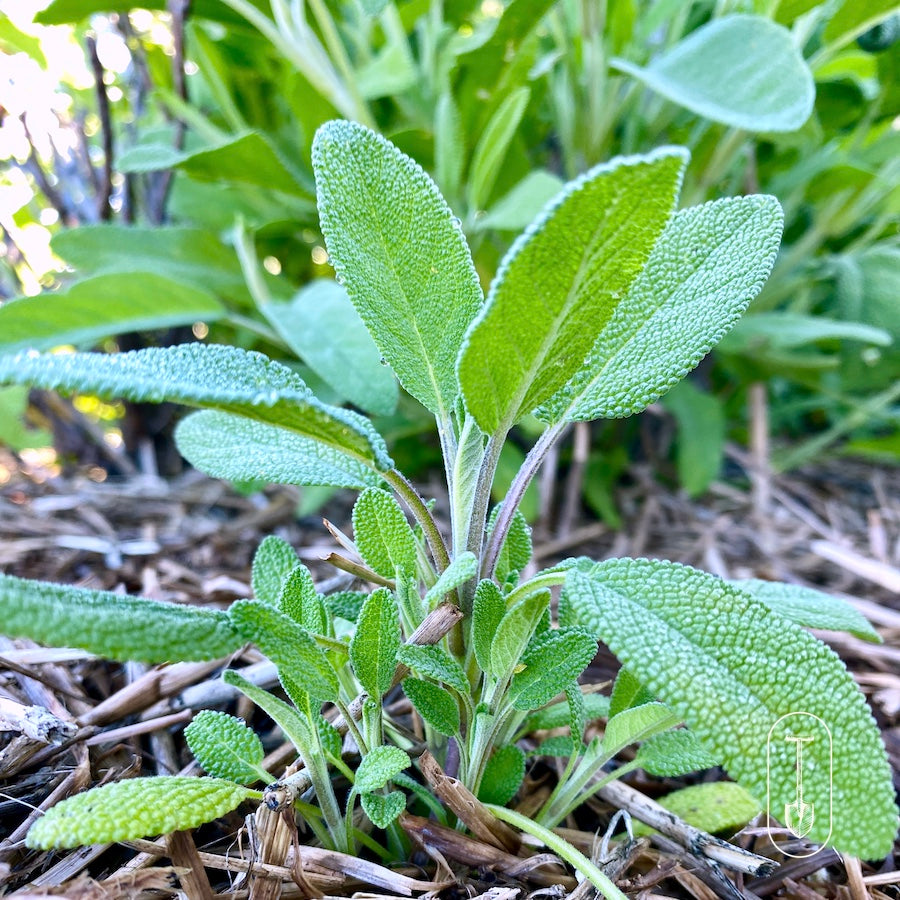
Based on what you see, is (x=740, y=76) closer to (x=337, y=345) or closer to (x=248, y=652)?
(x=337, y=345)

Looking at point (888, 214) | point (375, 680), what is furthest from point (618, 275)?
point (888, 214)

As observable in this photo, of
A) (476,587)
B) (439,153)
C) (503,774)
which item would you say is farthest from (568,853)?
(439,153)

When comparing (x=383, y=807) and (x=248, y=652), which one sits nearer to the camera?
(x=383, y=807)

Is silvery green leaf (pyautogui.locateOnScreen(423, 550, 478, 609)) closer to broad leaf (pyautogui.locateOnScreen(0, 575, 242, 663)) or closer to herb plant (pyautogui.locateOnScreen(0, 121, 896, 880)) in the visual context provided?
herb plant (pyautogui.locateOnScreen(0, 121, 896, 880))

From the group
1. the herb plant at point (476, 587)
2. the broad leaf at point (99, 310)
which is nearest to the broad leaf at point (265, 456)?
the herb plant at point (476, 587)

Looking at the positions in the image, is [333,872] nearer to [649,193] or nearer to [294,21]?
[649,193]

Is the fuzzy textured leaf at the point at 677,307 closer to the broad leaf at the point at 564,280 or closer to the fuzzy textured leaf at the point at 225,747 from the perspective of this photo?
the broad leaf at the point at 564,280
